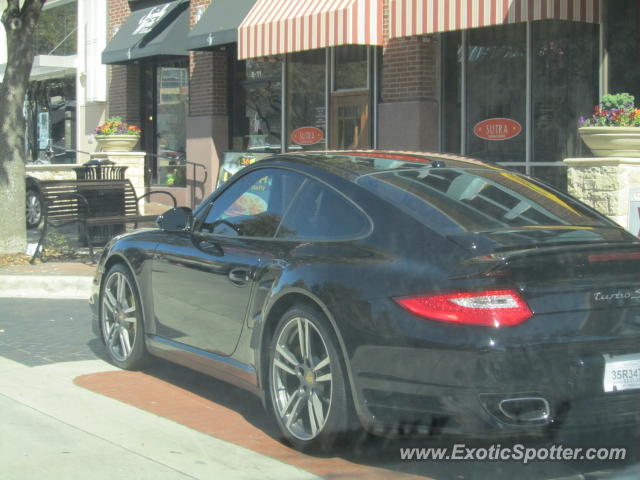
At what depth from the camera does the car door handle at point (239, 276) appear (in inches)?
210

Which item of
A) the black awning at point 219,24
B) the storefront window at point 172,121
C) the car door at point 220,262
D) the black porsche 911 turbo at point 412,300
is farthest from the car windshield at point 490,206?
the storefront window at point 172,121

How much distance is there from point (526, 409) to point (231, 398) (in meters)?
2.62

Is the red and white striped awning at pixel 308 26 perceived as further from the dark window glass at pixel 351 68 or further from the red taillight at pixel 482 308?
the red taillight at pixel 482 308

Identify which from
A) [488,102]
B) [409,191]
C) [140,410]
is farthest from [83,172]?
[409,191]

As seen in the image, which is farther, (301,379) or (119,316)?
(119,316)

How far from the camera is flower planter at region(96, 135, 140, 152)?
18156 mm

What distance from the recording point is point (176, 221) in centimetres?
620

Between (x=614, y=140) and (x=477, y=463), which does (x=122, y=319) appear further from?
(x=614, y=140)

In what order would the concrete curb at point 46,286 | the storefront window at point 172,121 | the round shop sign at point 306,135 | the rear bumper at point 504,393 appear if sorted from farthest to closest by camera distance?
1. the storefront window at point 172,121
2. the round shop sign at point 306,135
3. the concrete curb at point 46,286
4. the rear bumper at point 504,393

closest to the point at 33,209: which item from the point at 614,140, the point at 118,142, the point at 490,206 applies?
the point at 118,142

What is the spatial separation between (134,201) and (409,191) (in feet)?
29.8

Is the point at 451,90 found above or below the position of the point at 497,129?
above

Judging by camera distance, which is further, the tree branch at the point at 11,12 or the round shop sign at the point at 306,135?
the round shop sign at the point at 306,135

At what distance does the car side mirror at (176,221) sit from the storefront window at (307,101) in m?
10.0
